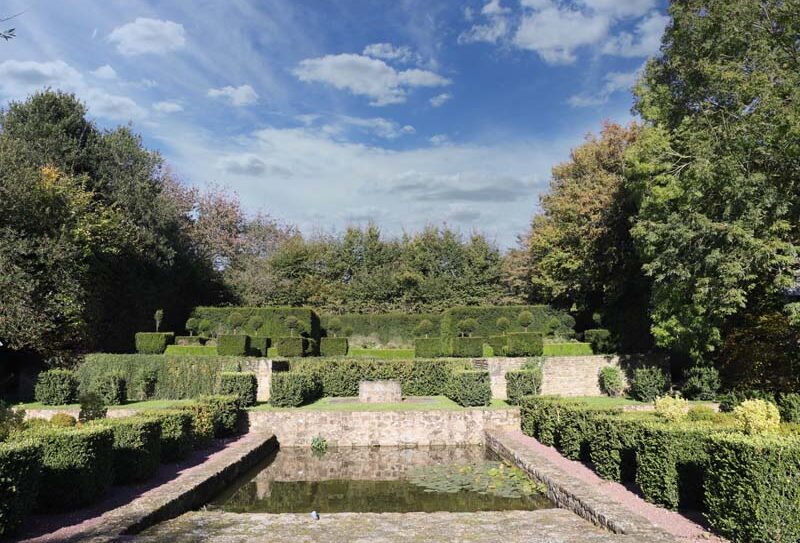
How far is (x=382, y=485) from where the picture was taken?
10.4 m

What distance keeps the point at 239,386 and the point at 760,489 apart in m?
13.0

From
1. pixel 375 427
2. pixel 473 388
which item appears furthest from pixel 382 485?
pixel 473 388

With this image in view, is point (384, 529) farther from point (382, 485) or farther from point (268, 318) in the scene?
point (268, 318)

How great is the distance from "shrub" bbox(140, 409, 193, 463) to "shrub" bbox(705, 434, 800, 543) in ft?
28.5

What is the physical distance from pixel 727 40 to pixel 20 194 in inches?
872

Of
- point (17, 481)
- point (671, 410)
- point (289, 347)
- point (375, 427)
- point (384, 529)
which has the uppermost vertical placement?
point (289, 347)

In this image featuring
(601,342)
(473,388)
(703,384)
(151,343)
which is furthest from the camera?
(601,342)

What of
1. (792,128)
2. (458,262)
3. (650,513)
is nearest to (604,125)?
(458,262)

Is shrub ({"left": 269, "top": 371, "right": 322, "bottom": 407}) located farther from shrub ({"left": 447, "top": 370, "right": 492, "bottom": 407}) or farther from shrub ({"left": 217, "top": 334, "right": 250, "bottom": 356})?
shrub ({"left": 217, "top": 334, "right": 250, "bottom": 356})

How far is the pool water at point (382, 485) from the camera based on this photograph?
8938mm

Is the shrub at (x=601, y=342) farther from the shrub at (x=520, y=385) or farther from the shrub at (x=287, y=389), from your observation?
the shrub at (x=287, y=389)

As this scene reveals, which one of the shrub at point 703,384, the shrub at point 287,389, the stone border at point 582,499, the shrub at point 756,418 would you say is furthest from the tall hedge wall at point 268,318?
the shrub at point 756,418

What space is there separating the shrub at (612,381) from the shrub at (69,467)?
646 inches

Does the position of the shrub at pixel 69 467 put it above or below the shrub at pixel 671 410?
below
